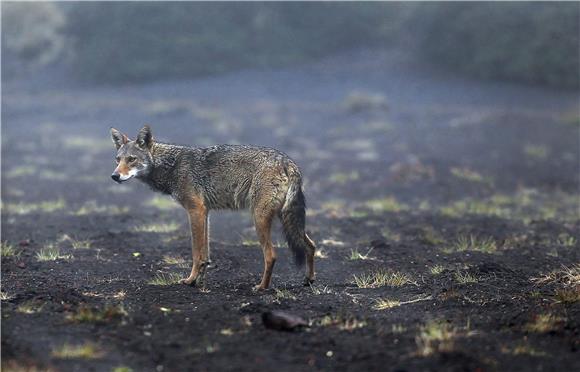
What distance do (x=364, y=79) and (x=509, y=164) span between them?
14.2 m

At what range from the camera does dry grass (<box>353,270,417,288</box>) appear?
827cm

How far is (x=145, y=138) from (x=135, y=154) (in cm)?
25

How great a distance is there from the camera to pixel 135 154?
8.88 metres

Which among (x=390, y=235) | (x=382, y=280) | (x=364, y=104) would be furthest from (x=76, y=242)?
(x=364, y=104)

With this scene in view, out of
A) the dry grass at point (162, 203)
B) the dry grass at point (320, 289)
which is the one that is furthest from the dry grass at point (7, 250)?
the dry grass at point (162, 203)

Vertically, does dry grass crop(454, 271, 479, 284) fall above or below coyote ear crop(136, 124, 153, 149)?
below

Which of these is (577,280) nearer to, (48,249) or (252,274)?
(252,274)

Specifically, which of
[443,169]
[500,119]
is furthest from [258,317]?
[500,119]

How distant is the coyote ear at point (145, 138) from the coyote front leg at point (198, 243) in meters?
1.10

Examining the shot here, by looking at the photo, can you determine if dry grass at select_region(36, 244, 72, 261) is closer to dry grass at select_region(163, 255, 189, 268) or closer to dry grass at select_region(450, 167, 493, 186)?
dry grass at select_region(163, 255, 189, 268)

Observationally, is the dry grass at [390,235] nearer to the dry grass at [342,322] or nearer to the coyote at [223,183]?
the coyote at [223,183]

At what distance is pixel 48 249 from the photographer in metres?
10.3

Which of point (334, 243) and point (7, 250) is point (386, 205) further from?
point (7, 250)

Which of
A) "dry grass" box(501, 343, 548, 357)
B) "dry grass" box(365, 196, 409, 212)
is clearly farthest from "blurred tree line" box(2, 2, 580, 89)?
"dry grass" box(501, 343, 548, 357)
